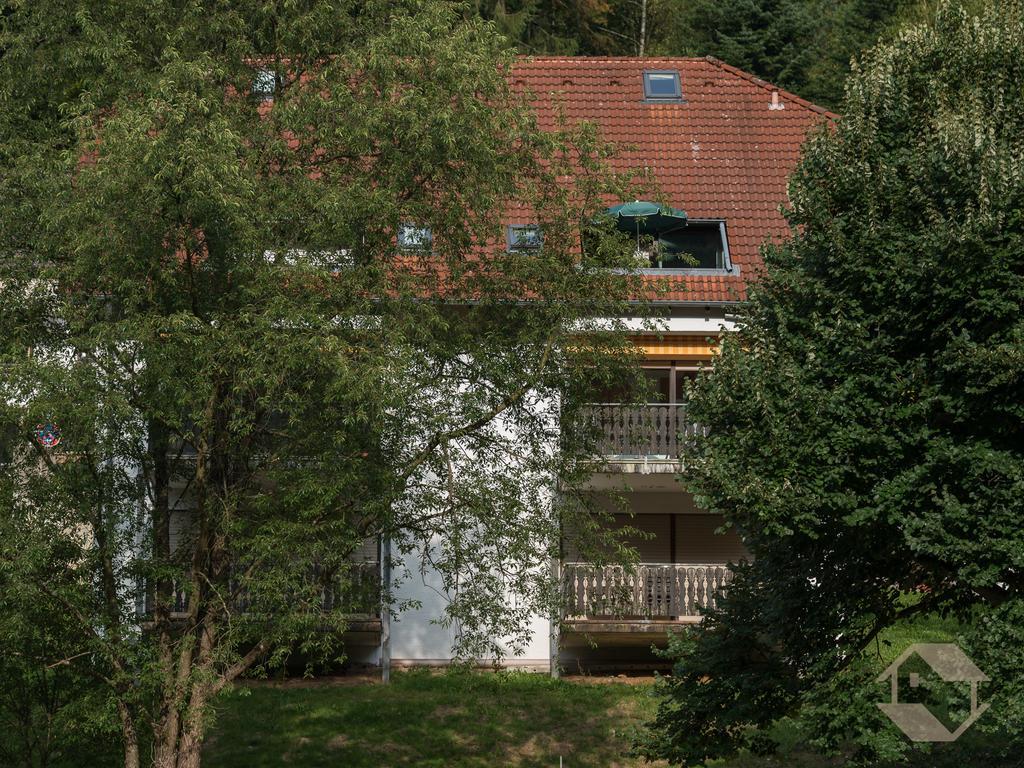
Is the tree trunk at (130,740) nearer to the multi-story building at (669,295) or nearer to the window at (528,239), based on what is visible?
the multi-story building at (669,295)

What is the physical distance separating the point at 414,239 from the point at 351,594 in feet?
13.0

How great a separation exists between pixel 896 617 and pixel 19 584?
8.48m

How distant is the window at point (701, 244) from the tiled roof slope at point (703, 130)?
183 millimetres

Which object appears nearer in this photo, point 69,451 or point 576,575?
point 69,451

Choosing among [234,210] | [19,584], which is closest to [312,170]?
[234,210]

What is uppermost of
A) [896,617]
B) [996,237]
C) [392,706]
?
[996,237]

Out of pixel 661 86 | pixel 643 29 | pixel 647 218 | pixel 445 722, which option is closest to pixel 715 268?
pixel 647 218

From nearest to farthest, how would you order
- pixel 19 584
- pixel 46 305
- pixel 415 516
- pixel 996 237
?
pixel 996 237 < pixel 19 584 < pixel 46 305 < pixel 415 516

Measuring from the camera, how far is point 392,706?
22.1 metres

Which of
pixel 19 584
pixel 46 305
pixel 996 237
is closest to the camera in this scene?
pixel 996 237

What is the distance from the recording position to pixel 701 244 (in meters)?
25.7

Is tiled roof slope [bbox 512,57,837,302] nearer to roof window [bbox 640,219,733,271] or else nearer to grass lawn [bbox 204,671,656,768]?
roof window [bbox 640,219,733,271]

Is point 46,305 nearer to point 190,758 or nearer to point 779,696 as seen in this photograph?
point 190,758

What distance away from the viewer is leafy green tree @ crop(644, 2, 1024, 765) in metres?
12.7
